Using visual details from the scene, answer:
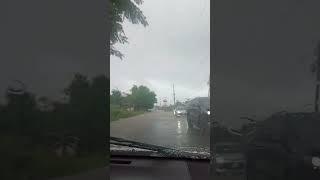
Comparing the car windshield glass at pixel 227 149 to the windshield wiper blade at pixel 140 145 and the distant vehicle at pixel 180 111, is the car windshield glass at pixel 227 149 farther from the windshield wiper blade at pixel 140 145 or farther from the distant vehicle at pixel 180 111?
the windshield wiper blade at pixel 140 145

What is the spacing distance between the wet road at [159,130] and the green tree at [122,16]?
1.09 feet

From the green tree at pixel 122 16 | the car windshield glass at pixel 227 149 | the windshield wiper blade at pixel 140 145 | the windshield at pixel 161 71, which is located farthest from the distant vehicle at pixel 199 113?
the green tree at pixel 122 16

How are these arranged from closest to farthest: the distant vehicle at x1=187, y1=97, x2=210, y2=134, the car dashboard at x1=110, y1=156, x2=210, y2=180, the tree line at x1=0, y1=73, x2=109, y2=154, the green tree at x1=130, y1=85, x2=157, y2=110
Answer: the tree line at x1=0, y1=73, x2=109, y2=154 → the distant vehicle at x1=187, y1=97, x2=210, y2=134 → the green tree at x1=130, y1=85, x2=157, y2=110 → the car dashboard at x1=110, y1=156, x2=210, y2=180

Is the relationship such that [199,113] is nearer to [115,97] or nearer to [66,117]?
[115,97]

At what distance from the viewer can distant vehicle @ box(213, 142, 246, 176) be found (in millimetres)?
1590

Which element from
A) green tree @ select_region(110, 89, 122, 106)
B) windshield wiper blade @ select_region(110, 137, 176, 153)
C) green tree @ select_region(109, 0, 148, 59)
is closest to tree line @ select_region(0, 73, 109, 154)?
green tree @ select_region(110, 89, 122, 106)

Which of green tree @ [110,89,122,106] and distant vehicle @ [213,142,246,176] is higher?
green tree @ [110,89,122,106]

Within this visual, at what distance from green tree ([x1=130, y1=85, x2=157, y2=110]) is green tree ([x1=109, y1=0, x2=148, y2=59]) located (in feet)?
0.57

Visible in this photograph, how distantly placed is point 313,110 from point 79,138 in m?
0.84

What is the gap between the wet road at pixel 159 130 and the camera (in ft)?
6.22

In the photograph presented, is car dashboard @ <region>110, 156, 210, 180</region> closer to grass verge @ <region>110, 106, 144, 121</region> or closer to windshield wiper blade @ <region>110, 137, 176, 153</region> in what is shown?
windshield wiper blade @ <region>110, 137, 176, 153</region>

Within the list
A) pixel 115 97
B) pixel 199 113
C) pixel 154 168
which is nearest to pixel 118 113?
pixel 115 97

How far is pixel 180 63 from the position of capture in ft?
5.99

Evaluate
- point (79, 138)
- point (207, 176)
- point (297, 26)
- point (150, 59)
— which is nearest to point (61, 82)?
point (79, 138)
